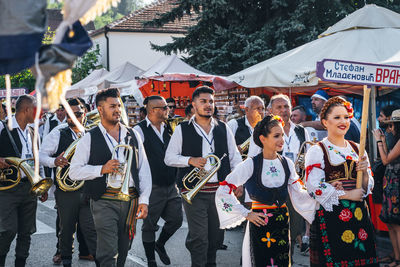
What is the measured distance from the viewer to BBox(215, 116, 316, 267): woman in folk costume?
5.21m

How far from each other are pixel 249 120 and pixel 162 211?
1870 millimetres

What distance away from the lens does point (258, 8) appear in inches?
677

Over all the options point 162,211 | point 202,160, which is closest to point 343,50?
point 202,160

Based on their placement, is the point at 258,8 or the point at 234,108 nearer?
the point at 234,108

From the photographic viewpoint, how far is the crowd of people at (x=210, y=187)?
5.23 m

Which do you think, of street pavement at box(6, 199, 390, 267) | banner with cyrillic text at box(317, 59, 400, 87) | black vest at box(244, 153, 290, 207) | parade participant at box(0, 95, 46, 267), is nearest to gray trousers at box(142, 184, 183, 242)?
street pavement at box(6, 199, 390, 267)

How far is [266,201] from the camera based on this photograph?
5.26 meters

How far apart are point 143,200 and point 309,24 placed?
39.5 ft

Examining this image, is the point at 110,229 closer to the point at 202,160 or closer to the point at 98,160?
the point at 98,160

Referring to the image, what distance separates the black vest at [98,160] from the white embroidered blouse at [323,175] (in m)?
1.73

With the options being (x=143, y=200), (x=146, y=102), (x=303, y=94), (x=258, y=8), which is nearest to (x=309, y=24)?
(x=258, y=8)

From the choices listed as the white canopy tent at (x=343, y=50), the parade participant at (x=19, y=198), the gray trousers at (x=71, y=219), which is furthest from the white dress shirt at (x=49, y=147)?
the white canopy tent at (x=343, y=50)

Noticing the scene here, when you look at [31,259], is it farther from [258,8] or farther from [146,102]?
[258,8]

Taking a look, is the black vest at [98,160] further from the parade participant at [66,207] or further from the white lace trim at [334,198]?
the white lace trim at [334,198]
